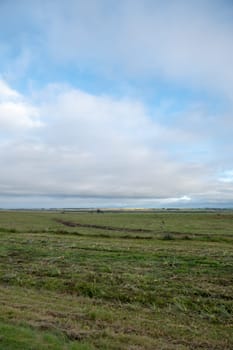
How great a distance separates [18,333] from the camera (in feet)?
24.8

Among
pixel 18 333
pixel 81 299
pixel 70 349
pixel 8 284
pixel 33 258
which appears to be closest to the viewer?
pixel 70 349

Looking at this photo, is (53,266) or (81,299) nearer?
(81,299)

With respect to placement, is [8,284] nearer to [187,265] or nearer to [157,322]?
[157,322]

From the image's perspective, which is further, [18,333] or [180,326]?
[180,326]

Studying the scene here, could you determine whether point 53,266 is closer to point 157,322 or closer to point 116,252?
point 116,252

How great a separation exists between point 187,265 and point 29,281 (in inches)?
286

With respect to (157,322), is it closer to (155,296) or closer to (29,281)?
(155,296)

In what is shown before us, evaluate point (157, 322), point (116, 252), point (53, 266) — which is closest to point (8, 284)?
point (53, 266)

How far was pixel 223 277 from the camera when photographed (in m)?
13.9

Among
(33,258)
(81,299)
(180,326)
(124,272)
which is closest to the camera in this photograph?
(180,326)

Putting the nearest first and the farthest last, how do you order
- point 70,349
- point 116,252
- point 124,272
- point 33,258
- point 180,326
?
point 70,349 → point 180,326 → point 124,272 → point 33,258 → point 116,252

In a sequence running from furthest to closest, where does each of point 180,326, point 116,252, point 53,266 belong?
point 116,252
point 53,266
point 180,326

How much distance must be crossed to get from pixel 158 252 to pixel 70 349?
13753 millimetres

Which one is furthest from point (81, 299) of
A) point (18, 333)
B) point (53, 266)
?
point (53, 266)
